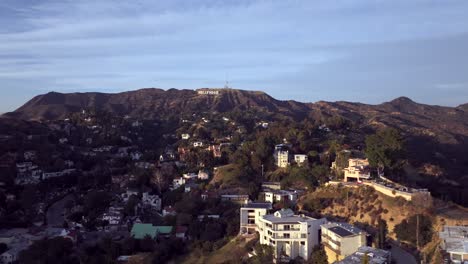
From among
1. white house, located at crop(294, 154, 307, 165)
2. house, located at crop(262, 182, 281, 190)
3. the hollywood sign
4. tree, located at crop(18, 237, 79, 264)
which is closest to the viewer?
tree, located at crop(18, 237, 79, 264)

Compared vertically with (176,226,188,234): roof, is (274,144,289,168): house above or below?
above

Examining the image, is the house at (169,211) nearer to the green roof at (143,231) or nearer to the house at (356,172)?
the green roof at (143,231)

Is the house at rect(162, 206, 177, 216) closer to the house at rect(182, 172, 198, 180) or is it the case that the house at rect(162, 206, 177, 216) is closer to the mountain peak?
the house at rect(182, 172, 198, 180)

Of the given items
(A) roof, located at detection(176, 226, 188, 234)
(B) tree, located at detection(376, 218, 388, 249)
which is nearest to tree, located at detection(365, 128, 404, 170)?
(B) tree, located at detection(376, 218, 388, 249)

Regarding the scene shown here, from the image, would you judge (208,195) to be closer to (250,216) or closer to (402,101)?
(250,216)

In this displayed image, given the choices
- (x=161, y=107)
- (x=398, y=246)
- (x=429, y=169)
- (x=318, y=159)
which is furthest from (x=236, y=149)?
(x=161, y=107)

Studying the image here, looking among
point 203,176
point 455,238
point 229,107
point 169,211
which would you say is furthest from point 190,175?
point 229,107
